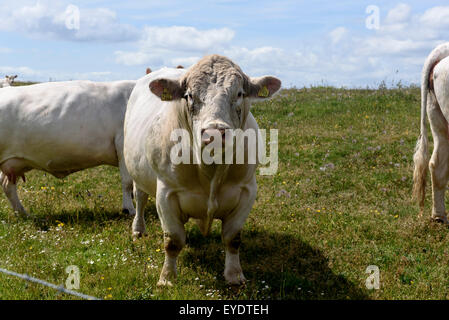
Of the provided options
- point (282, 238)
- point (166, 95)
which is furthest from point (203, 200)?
point (282, 238)

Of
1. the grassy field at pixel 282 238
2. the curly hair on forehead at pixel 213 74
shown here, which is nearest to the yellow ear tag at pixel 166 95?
the curly hair on forehead at pixel 213 74

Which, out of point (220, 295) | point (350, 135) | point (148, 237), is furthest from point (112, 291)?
point (350, 135)

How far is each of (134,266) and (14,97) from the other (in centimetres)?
383

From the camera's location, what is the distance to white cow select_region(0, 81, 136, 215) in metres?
7.64

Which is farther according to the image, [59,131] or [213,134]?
[59,131]

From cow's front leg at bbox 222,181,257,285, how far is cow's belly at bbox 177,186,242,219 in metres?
0.09

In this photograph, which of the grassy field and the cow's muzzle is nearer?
the cow's muzzle

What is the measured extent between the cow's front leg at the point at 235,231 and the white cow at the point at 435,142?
326 centimetres

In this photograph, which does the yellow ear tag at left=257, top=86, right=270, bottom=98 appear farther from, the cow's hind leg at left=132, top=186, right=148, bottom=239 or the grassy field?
the cow's hind leg at left=132, top=186, right=148, bottom=239

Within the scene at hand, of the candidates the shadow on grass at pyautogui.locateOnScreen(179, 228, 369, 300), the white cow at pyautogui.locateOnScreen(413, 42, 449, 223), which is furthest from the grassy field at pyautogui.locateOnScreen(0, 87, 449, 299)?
the white cow at pyautogui.locateOnScreen(413, 42, 449, 223)

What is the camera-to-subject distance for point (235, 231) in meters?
5.21

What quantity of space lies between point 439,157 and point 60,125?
5.76m

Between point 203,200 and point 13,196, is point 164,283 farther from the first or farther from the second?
point 13,196

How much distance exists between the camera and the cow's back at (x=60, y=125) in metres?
7.64
